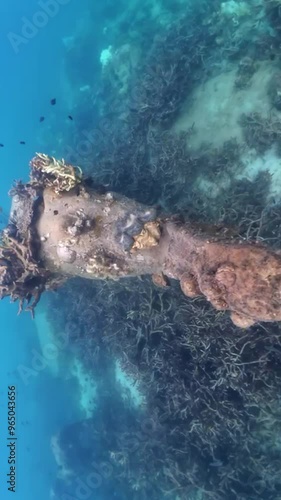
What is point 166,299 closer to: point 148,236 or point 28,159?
point 148,236

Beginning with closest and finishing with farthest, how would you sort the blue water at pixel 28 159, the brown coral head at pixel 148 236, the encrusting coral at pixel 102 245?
the encrusting coral at pixel 102 245
the brown coral head at pixel 148 236
the blue water at pixel 28 159

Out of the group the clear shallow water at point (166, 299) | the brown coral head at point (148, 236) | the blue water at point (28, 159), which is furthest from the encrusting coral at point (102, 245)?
the blue water at point (28, 159)

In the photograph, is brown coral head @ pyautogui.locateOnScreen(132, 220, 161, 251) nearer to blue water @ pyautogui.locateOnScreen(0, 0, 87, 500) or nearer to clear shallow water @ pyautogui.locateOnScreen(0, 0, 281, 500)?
clear shallow water @ pyautogui.locateOnScreen(0, 0, 281, 500)

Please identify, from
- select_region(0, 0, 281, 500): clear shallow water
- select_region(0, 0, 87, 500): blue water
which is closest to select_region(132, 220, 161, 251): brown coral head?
select_region(0, 0, 281, 500): clear shallow water

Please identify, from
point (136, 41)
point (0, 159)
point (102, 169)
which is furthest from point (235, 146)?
point (0, 159)

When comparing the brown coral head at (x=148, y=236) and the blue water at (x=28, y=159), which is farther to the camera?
the blue water at (x=28, y=159)

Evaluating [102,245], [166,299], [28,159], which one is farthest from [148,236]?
[28,159]

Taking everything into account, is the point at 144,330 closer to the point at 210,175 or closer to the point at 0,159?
the point at 210,175

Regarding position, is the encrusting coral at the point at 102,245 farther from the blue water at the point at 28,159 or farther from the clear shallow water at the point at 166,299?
the blue water at the point at 28,159
